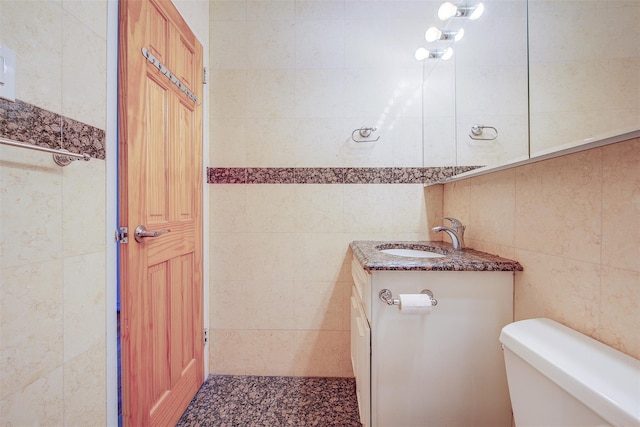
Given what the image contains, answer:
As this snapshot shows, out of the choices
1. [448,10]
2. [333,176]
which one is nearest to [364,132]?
[333,176]

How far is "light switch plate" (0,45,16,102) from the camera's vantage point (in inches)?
22.0

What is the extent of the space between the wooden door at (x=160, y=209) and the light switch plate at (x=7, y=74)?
0.32m

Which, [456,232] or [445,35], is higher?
[445,35]

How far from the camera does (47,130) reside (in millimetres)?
680

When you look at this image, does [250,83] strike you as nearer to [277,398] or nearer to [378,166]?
[378,166]

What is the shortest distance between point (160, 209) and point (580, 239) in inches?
62.8

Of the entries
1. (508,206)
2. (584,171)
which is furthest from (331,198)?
(584,171)

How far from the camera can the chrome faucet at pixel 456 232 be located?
1327 mm

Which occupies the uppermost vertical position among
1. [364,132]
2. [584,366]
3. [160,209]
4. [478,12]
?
[478,12]

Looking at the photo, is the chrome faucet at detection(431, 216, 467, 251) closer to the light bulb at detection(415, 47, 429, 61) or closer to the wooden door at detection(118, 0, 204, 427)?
the light bulb at detection(415, 47, 429, 61)

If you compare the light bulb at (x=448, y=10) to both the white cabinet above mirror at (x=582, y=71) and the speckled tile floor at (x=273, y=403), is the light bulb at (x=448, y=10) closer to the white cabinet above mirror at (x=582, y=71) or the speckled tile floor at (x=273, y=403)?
the white cabinet above mirror at (x=582, y=71)

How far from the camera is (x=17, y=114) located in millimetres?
603

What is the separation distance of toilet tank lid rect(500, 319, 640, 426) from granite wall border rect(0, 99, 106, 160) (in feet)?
4.59

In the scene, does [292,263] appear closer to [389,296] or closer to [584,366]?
[389,296]
